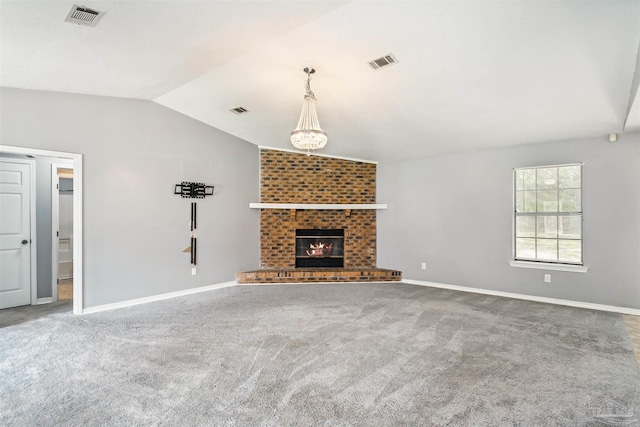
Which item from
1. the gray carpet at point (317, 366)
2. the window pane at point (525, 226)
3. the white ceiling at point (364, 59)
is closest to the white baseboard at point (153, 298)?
the gray carpet at point (317, 366)

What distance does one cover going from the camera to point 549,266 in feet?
15.6

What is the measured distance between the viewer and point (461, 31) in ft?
9.37

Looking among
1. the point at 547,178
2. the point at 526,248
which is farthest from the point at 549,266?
the point at 547,178

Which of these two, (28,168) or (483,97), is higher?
(483,97)

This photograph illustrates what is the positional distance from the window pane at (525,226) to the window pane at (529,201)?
0.12 metres

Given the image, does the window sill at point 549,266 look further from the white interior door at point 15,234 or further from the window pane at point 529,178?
the white interior door at point 15,234

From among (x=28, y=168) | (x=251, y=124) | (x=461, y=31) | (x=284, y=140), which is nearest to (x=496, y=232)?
(x=461, y=31)

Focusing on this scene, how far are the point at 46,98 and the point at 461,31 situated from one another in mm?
4619

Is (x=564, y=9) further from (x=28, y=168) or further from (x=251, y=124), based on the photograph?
(x=28, y=168)

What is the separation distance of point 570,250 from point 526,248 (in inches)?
21.2

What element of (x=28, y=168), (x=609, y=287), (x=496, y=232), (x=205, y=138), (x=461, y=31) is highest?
(x=461, y=31)

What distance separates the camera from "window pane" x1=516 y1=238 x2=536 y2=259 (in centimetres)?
501

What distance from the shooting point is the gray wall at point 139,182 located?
13.3ft

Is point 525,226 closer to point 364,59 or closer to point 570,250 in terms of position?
point 570,250
